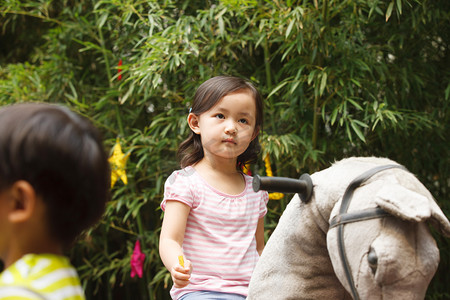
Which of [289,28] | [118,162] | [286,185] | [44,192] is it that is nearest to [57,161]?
[44,192]

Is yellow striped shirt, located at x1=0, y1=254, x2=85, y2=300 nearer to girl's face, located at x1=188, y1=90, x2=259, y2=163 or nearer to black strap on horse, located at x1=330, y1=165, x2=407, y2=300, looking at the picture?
black strap on horse, located at x1=330, y1=165, x2=407, y2=300

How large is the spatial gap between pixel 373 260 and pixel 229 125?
2.27ft

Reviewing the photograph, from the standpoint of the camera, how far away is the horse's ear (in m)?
0.76

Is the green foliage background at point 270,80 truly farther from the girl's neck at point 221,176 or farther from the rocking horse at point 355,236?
the rocking horse at point 355,236

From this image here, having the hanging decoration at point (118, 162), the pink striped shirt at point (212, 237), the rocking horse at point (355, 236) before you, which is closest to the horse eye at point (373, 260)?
the rocking horse at point (355, 236)

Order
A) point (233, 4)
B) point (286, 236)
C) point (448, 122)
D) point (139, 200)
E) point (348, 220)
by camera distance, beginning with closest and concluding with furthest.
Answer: point (348, 220), point (286, 236), point (233, 4), point (448, 122), point (139, 200)

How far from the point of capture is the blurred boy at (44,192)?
2.30 ft

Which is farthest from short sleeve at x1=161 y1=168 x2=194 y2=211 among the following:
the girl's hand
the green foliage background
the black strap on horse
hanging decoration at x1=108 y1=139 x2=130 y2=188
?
hanging decoration at x1=108 y1=139 x2=130 y2=188

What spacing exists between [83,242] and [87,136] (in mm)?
2429

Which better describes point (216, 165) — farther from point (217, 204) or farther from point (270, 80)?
point (270, 80)

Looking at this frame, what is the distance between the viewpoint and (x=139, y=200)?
2854mm

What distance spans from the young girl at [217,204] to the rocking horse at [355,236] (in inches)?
13.5

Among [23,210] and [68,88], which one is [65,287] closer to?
[23,210]

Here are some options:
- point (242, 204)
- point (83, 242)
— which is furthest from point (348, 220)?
point (83, 242)
